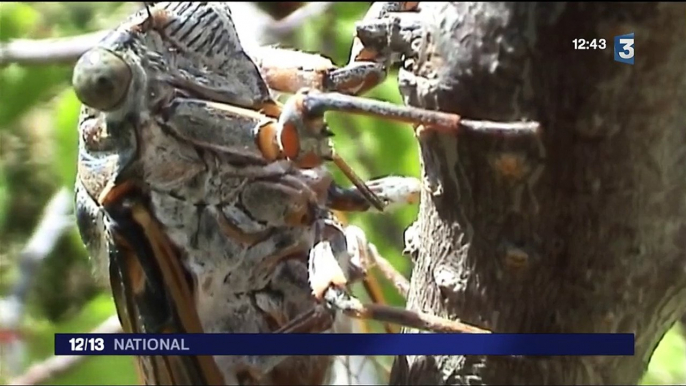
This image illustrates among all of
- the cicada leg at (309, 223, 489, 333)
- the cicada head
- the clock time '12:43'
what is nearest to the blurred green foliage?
the cicada leg at (309, 223, 489, 333)

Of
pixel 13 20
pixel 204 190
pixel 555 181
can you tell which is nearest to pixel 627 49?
pixel 555 181

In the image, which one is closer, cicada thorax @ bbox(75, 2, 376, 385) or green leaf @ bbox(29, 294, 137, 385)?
cicada thorax @ bbox(75, 2, 376, 385)

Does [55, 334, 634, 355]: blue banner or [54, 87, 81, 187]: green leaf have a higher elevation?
[54, 87, 81, 187]: green leaf

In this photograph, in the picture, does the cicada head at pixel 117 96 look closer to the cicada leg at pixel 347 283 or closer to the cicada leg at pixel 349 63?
the cicada leg at pixel 349 63

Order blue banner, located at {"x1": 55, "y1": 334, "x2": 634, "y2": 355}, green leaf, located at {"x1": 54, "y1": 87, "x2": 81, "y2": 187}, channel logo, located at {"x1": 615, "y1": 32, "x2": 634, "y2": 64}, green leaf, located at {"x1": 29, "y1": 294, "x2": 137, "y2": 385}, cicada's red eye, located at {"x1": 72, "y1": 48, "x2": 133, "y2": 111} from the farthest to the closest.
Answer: green leaf, located at {"x1": 54, "y1": 87, "x2": 81, "y2": 187}, green leaf, located at {"x1": 29, "y1": 294, "x2": 137, "y2": 385}, cicada's red eye, located at {"x1": 72, "y1": 48, "x2": 133, "y2": 111}, blue banner, located at {"x1": 55, "y1": 334, "x2": 634, "y2": 355}, channel logo, located at {"x1": 615, "y1": 32, "x2": 634, "y2": 64}

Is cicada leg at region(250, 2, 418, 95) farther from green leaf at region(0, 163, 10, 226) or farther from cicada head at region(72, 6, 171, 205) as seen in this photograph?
green leaf at region(0, 163, 10, 226)

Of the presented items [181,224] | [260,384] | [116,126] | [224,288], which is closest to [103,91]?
[116,126]
